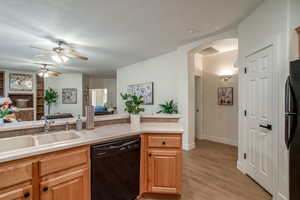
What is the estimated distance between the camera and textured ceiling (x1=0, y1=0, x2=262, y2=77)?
6.98ft

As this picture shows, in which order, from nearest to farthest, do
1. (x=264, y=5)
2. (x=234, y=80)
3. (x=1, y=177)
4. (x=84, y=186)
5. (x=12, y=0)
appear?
(x=1, y=177) → (x=84, y=186) → (x=12, y=0) → (x=264, y=5) → (x=234, y=80)

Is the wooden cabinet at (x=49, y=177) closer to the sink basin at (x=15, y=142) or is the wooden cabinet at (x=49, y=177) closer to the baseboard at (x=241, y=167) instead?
the sink basin at (x=15, y=142)

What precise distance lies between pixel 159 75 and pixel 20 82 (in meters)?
6.04

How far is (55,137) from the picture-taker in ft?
5.33

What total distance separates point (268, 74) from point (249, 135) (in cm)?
103

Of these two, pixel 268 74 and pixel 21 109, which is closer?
pixel 268 74

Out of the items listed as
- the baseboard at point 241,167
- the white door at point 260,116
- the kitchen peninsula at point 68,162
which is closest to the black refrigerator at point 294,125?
the white door at point 260,116

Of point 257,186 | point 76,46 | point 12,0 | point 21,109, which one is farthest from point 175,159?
point 21,109

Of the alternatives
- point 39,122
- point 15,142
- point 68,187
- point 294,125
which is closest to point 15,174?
point 68,187

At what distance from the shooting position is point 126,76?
21.2ft

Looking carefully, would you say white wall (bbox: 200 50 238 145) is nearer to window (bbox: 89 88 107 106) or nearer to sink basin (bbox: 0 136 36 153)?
sink basin (bbox: 0 136 36 153)

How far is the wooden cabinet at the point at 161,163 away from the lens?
5.86 ft

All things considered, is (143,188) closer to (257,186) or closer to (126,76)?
(257,186)

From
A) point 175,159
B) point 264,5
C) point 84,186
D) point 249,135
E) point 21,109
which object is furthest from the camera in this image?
point 21,109
